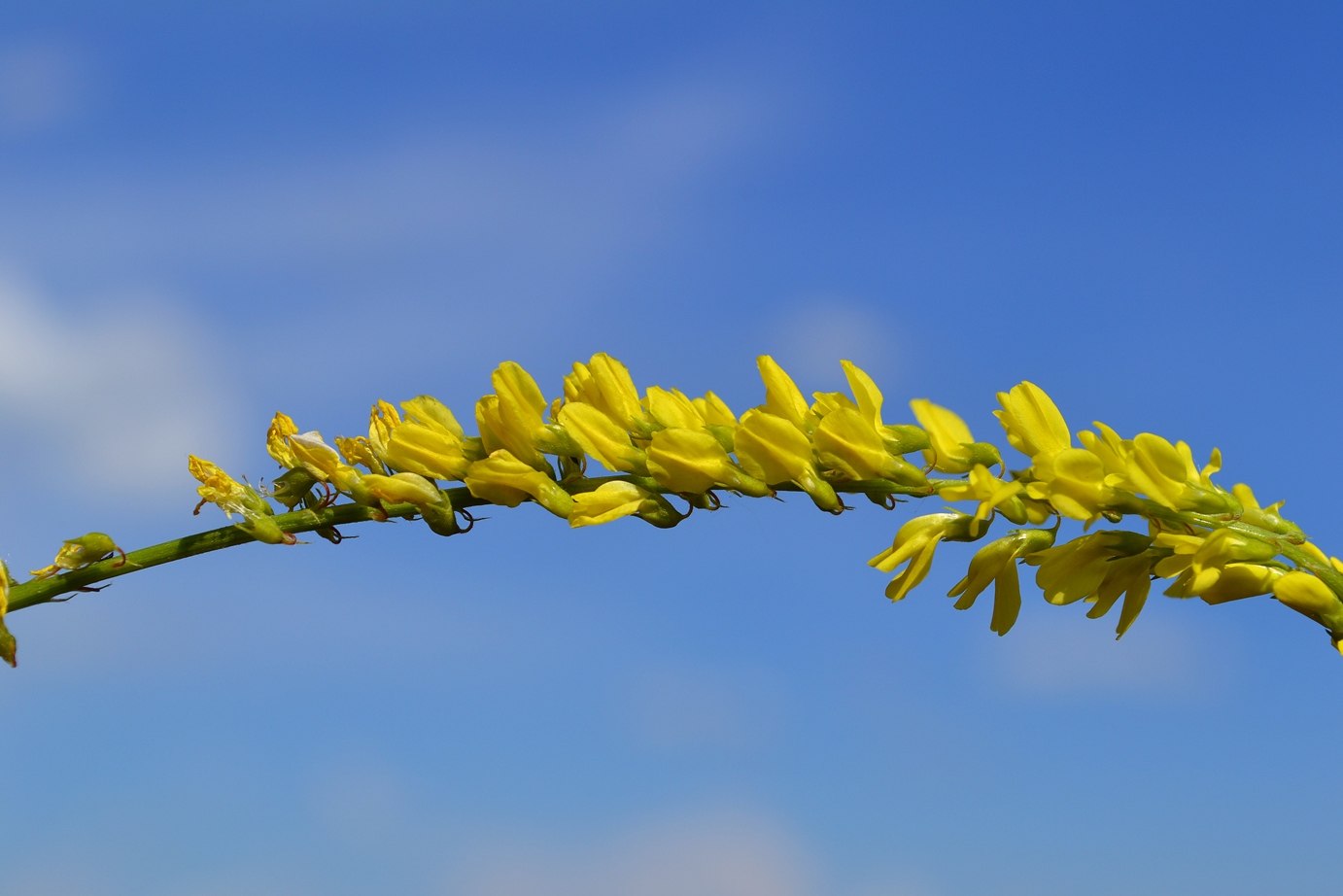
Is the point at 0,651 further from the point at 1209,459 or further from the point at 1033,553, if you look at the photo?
the point at 1209,459

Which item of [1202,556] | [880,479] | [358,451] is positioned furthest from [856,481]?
[358,451]

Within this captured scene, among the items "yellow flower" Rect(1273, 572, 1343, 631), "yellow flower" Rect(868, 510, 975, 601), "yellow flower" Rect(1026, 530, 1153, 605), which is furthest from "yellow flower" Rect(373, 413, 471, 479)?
"yellow flower" Rect(1273, 572, 1343, 631)

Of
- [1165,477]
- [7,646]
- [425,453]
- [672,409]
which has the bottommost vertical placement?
[7,646]

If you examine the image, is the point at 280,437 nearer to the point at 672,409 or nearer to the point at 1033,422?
the point at 672,409

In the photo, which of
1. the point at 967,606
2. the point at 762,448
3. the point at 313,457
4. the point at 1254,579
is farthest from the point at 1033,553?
the point at 313,457

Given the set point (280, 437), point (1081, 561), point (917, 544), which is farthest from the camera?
point (280, 437)

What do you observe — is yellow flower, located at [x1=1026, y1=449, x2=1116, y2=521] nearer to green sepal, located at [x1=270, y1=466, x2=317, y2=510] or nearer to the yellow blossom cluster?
the yellow blossom cluster

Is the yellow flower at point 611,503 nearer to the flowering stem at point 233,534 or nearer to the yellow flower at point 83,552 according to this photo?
the flowering stem at point 233,534
